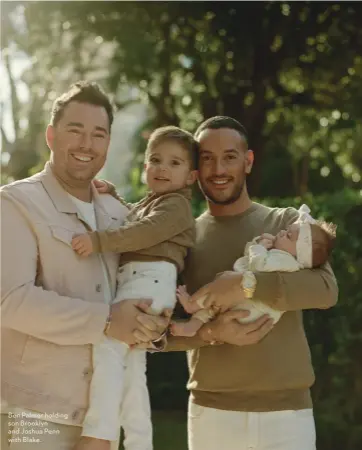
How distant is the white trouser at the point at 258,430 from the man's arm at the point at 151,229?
933 mm

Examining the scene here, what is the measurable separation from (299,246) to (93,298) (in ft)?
3.31

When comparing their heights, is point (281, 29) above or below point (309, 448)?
above

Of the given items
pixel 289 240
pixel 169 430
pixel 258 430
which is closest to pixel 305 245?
pixel 289 240

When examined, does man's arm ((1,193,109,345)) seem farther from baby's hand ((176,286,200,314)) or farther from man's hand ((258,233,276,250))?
man's hand ((258,233,276,250))

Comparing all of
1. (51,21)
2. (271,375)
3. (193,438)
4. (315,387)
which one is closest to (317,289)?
(271,375)

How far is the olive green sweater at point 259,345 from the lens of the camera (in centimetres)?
326

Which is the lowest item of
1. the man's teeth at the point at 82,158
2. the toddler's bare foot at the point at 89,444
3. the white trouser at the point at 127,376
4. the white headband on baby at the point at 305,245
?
the toddler's bare foot at the point at 89,444

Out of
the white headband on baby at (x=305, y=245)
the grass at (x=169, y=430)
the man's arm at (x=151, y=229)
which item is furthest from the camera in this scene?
the grass at (x=169, y=430)

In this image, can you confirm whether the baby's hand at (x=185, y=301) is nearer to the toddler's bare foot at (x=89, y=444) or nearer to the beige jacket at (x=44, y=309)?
the beige jacket at (x=44, y=309)

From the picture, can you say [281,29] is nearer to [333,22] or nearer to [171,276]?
[333,22]

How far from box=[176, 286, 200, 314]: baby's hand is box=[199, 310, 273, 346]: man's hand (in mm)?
116

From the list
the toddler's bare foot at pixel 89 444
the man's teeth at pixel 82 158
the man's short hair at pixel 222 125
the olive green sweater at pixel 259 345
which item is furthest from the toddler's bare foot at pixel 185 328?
the man's short hair at pixel 222 125

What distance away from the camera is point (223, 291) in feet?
10.6

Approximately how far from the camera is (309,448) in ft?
11.3
